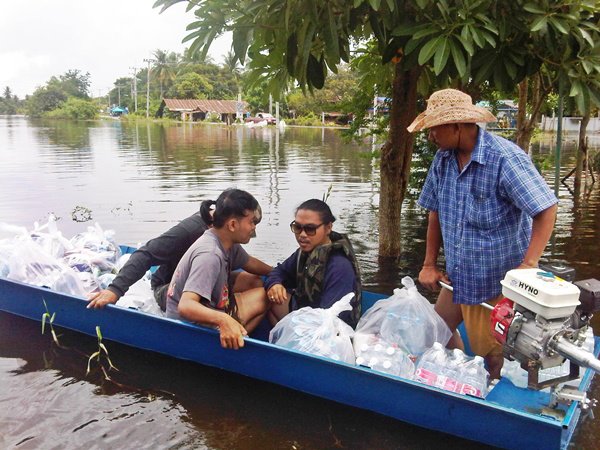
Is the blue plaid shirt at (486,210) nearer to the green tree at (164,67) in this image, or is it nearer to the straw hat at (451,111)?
the straw hat at (451,111)

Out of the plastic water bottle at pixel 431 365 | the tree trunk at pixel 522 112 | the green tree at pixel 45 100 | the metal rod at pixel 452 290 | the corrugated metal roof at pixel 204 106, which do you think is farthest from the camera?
the green tree at pixel 45 100

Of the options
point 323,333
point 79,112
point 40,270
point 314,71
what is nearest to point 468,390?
point 323,333

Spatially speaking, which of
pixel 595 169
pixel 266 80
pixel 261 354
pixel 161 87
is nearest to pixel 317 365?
pixel 261 354

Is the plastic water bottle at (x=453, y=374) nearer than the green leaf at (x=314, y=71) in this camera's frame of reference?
Yes

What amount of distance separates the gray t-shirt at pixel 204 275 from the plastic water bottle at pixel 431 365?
1.43 metres

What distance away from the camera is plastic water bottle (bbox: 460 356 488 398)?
3531mm

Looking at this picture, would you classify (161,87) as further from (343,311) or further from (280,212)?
(343,311)

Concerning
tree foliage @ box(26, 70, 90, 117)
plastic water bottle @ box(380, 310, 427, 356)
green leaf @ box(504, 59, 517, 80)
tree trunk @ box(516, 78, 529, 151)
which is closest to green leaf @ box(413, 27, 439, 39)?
green leaf @ box(504, 59, 517, 80)

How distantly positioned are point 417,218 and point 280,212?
257 cm

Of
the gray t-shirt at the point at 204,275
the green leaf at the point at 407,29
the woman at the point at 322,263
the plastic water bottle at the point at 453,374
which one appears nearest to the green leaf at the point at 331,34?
A: the green leaf at the point at 407,29

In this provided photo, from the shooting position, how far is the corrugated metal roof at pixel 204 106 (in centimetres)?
6625

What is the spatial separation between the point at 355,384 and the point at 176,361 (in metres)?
1.70

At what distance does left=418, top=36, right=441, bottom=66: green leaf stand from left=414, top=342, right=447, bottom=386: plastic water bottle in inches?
70.9

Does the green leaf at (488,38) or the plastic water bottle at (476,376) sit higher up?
the green leaf at (488,38)
